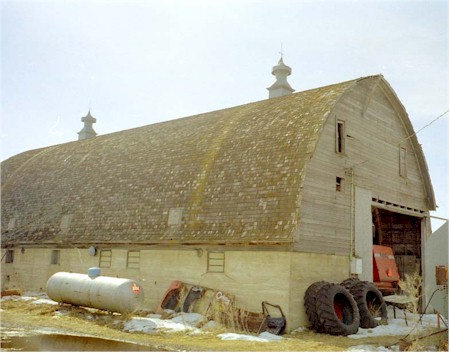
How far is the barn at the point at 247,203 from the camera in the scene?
17672 mm

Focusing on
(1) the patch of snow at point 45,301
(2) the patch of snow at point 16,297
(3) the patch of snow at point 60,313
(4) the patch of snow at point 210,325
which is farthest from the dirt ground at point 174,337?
(2) the patch of snow at point 16,297

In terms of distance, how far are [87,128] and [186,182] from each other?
1010 inches

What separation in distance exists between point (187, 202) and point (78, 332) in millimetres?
7829

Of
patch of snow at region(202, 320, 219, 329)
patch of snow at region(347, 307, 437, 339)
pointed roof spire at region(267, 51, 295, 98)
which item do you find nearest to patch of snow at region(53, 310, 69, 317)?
patch of snow at region(202, 320, 219, 329)

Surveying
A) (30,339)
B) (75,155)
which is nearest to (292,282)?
(30,339)

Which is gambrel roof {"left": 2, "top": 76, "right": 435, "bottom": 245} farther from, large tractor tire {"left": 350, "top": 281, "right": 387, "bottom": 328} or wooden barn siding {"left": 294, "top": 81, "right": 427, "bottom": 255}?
large tractor tire {"left": 350, "top": 281, "right": 387, "bottom": 328}

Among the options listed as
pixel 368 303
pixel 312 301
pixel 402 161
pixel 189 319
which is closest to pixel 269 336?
pixel 312 301

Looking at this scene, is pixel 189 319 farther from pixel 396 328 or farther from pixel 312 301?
pixel 396 328

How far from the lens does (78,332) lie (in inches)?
582

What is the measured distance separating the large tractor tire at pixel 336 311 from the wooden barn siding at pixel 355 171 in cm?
168

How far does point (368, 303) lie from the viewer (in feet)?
61.7

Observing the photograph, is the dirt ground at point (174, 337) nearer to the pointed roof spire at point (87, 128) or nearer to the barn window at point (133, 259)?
the barn window at point (133, 259)

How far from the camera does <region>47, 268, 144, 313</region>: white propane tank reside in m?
17.5

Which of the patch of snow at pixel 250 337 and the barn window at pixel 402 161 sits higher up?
the barn window at pixel 402 161
